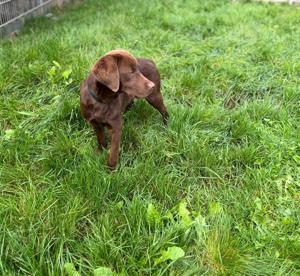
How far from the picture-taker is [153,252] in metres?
2.22

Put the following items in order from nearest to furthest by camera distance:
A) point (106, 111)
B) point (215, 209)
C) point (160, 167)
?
point (215, 209)
point (106, 111)
point (160, 167)

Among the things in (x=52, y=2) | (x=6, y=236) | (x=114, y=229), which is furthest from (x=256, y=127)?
(x=52, y=2)

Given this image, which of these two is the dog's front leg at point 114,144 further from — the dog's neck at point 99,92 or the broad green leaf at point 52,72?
the broad green leaf at point 52,72

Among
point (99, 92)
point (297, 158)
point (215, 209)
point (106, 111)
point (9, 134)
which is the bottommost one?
point (297, 158)

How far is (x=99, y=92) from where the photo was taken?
2859 mm

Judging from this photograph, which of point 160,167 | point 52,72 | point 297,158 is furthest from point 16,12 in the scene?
point 297,158

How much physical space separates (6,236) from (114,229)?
0.63 metres

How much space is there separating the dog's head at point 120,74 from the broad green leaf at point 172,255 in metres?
1.14

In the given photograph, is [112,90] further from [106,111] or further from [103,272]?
[103,272]

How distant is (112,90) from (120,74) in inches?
5.8

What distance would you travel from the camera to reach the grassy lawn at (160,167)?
2.25 meters

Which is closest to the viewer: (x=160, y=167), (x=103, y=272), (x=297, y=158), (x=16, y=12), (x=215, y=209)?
(x=103, y=272)

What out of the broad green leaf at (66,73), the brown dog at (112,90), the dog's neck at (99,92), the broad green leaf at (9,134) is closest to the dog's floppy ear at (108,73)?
the brown dog at (112,90)

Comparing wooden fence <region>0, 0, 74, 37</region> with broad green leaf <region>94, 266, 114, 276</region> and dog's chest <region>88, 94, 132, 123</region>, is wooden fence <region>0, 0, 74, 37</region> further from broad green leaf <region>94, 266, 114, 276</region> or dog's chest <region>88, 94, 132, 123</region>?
broad green leaf <region>94, 266, 114, 276</region>
